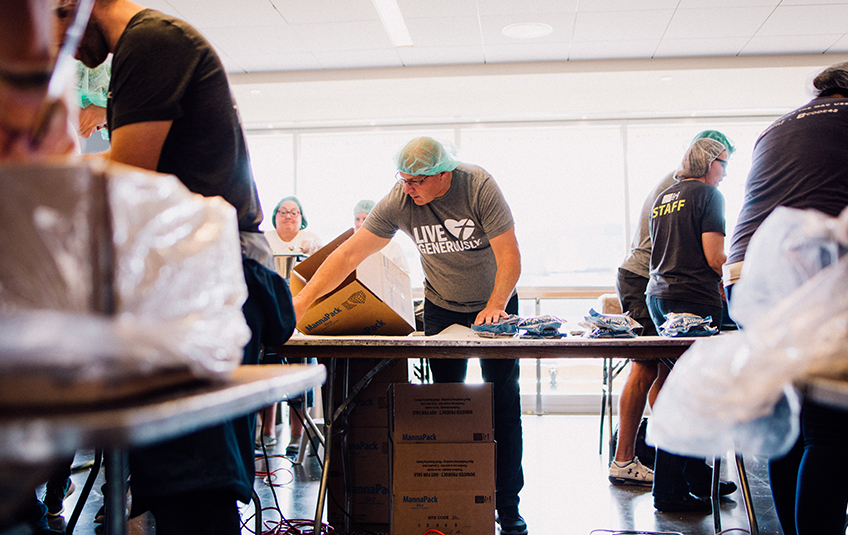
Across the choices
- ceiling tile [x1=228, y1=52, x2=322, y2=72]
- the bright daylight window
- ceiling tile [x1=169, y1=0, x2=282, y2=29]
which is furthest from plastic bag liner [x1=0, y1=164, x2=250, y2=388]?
the bright daylight window

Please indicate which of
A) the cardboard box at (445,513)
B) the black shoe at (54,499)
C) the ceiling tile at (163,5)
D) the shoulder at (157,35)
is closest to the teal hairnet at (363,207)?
the ceiling tile at (163,5)

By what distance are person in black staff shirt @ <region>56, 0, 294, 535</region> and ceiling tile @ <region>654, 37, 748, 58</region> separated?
3935mm

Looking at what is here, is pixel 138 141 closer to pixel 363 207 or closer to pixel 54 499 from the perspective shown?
pixel 54 499

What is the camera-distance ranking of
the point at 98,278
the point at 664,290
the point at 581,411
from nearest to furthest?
the point at 98,278
the point at 664,290
the point at 581,411

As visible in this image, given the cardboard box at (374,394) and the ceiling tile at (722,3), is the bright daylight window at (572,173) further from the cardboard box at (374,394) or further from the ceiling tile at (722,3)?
the cardboard box at (374,394)

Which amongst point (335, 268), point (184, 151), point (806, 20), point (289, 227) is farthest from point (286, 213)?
point (806, 20)

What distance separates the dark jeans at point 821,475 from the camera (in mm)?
1100

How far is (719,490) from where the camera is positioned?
216 cm

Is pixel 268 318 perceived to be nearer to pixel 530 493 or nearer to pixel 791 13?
pixel 530 493

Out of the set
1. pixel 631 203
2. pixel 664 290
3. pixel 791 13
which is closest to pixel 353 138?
pixel 631 203

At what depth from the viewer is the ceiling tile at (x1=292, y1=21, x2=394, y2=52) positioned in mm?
3848

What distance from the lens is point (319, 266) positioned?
2008 mm

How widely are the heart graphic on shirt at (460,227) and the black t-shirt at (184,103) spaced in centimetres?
105

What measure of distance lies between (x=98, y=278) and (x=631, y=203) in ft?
17.2
